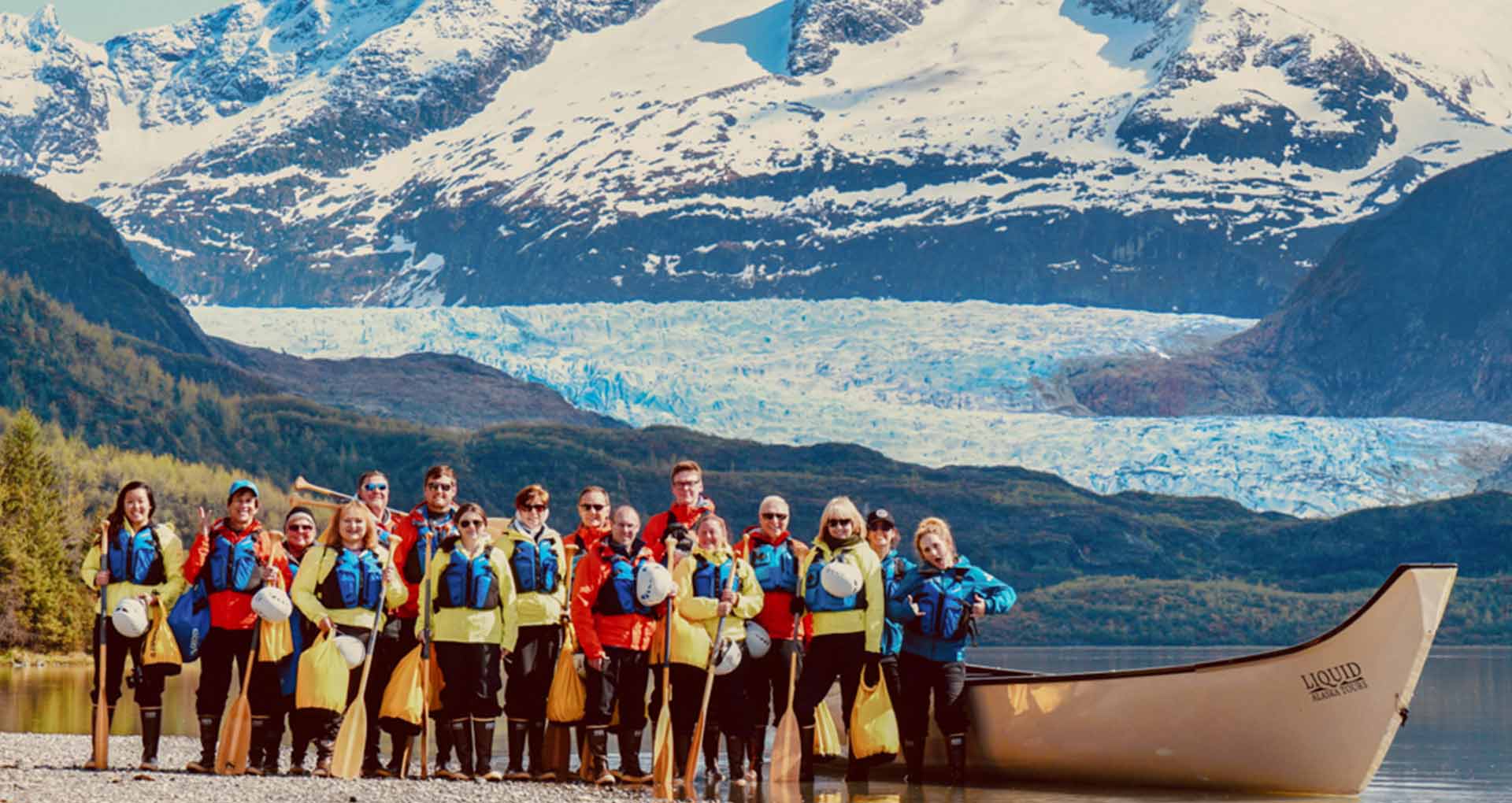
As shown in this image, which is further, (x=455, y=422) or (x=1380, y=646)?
(x=455, y=422)

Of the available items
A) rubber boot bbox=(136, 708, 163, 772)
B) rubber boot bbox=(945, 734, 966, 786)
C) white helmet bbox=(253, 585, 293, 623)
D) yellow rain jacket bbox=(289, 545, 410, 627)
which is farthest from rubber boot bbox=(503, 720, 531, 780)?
rubber boot bbox=(945, 734, 966, 786)

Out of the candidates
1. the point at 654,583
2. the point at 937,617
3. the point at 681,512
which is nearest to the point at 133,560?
the point at 654,583

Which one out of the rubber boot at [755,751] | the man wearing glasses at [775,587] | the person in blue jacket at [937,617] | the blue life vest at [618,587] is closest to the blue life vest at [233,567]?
the blue life vest at [618,587]

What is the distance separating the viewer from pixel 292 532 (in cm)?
1861

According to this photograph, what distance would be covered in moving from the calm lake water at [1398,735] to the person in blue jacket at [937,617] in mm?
641

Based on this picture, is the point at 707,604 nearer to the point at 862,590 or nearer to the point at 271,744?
the point at 862,590

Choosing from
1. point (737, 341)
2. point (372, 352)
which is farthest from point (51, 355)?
point (737, 341)

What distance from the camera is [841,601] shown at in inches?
734

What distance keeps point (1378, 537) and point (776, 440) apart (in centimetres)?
3177

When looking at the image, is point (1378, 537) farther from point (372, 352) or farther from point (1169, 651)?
point (372, 352)

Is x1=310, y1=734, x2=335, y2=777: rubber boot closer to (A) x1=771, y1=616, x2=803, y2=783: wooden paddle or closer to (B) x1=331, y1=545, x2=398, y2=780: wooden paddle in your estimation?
(B) x1=331, y1=545, x2=398, y2=780: wooden paddle

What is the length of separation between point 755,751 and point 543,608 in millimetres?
2290

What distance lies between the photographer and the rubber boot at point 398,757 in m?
18.6

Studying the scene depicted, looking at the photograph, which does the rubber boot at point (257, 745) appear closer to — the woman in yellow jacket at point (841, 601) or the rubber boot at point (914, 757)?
the woman in yellow jacket at point (841, 601)
